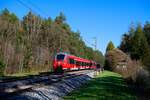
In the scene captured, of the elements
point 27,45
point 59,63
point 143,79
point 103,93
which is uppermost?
point 27,45

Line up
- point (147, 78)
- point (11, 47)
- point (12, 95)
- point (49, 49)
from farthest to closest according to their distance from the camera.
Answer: point (49, 49)
point (11, 47)
point (147, 78)
point (12, 95)

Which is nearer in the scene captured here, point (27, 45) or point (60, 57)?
point (60, 57)

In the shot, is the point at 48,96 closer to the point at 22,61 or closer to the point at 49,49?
the point at 22,61


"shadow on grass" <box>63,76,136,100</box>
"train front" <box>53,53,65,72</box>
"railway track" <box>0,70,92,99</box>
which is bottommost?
"shadow on grass" <box>63,76,136,100</box>

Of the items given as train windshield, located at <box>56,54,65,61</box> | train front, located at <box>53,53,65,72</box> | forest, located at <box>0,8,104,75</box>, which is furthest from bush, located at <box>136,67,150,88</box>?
forest, located at <box>0,8,104,75</box>

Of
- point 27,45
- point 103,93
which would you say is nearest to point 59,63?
point 27,45

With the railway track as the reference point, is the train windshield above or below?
above

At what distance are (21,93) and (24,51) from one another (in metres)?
19.9

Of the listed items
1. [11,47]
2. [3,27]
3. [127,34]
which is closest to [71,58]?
[11,47]

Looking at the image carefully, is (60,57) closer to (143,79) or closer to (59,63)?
(59,63)

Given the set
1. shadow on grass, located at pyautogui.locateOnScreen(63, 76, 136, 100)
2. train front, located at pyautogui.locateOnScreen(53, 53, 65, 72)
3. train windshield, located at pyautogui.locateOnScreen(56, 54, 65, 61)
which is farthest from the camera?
train windshield, located at pyautogui.locateOnScreen(56, 54, 65, 61)

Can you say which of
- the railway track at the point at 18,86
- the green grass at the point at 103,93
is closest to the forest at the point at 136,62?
the green grass at the point at 103,93

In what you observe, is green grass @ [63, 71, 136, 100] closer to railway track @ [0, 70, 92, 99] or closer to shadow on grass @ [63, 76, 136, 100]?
shadow on grass @ [63, 76, 136, 100]

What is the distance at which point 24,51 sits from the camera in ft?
89.0
